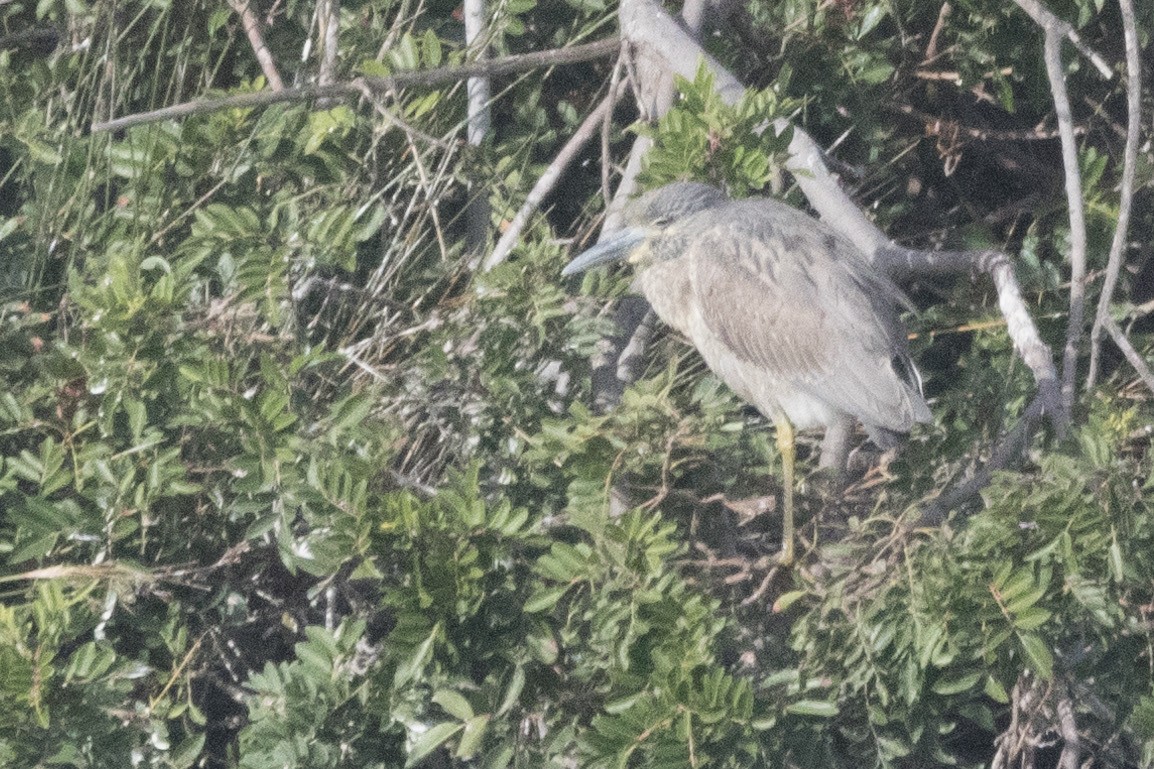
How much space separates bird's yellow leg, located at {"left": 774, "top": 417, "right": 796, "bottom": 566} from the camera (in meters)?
3.12

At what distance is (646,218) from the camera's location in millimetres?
3686

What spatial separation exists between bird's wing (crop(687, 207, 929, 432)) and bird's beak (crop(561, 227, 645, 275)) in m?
0.14

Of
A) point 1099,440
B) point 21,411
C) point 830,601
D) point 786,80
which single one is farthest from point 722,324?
point 21,411

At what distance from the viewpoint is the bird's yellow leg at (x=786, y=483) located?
3.12 m

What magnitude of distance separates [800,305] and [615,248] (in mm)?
433

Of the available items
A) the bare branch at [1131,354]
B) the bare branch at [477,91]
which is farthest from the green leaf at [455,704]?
the bare branch at [477,91]

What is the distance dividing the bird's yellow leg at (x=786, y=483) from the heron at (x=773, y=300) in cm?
1

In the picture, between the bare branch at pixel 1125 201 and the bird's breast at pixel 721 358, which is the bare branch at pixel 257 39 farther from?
the bare branch at pixel 1125 201

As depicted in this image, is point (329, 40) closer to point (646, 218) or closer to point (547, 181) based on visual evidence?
point (547, 181)

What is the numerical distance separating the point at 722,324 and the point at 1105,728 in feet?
3.79

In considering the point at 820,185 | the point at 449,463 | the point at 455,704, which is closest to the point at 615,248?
the point at 820,185

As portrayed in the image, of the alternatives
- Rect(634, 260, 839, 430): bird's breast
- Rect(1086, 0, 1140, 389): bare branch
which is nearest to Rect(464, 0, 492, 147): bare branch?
Rect(634, 260, 839, 430): bird's breast

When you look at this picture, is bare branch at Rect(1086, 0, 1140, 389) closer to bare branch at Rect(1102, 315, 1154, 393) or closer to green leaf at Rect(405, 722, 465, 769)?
bare branch at Rect(1102, 315, 1154, 393)

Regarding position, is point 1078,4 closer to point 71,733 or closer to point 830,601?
point 830,601
